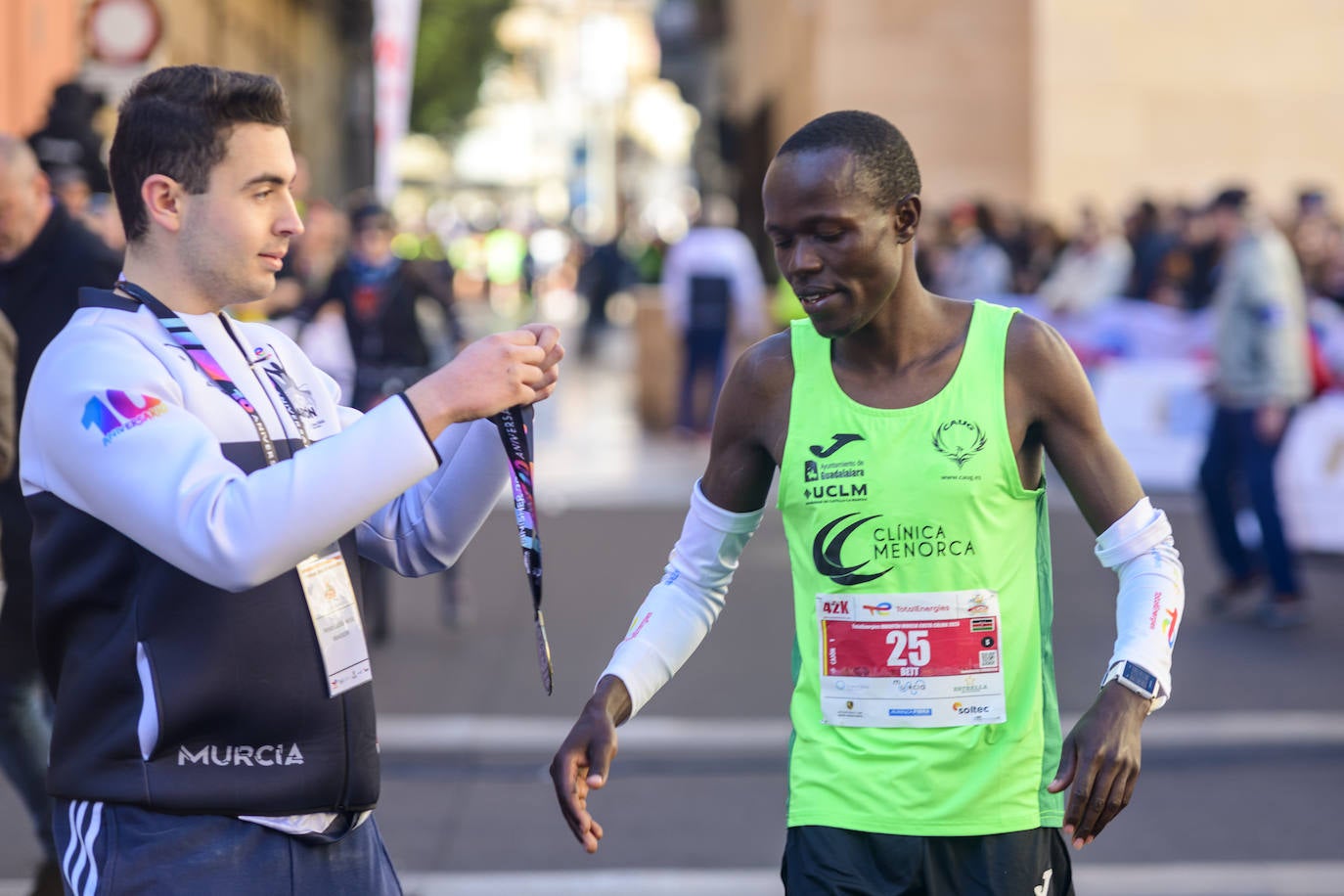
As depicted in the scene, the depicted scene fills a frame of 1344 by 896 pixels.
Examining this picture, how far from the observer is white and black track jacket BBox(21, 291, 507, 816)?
2350 millimetres

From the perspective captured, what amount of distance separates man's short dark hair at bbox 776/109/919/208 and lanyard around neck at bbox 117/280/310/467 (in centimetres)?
96

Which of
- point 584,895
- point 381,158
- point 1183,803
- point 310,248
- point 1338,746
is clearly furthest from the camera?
point 381,158

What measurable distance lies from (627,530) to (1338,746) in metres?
6.16

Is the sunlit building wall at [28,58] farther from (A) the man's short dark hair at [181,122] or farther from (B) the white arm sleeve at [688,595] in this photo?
(A) the man's short dark hair at [181,122]

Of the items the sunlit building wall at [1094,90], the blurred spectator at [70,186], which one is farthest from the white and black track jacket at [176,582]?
the sunlit building wall at [1094,90]

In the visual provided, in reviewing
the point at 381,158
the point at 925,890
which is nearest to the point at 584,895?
the point at 925,890

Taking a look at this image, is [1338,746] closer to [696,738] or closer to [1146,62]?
[696,738]

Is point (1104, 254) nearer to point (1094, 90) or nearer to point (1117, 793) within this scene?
point (1094, 90)

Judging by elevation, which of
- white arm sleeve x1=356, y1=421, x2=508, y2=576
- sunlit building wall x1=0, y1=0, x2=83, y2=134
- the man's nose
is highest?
sunlit building wall x1=0, y1=0, x2=83, y2=134

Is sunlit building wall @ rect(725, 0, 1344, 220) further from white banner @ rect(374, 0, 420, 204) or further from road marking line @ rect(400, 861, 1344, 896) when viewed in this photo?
road marking line @ rect(400, 861, 1344, 896)

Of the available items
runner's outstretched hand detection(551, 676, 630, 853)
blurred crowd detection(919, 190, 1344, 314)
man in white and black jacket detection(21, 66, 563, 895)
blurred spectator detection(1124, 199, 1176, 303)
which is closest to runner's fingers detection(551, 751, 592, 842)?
runner's outstretched hand detection(551, 676, 630, 853)

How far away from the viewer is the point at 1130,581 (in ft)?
9.82

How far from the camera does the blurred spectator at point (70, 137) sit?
6574 millimetres

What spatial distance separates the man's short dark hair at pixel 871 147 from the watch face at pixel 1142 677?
0.83m
